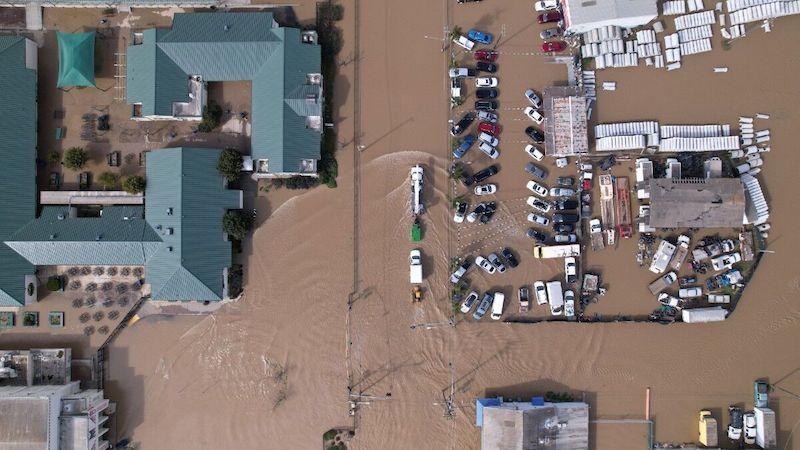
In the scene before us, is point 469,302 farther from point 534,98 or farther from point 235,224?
point 235,224

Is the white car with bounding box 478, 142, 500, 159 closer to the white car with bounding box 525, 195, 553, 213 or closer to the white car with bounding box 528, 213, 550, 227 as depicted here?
the white car with bounding box 525, 195, 553, 213

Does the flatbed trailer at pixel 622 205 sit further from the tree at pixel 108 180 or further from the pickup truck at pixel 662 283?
the tree at pixel 108 180

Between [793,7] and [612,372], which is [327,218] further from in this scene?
[793,7]

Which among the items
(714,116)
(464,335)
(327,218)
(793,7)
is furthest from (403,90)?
(793,7)

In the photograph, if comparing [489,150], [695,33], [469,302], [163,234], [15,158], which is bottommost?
[469,302]

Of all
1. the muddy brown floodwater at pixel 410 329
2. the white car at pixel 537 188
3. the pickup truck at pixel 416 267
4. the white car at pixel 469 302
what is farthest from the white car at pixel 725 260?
the pickup truck at pixel 416 267

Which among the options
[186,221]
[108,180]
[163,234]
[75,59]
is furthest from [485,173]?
[75,59]
